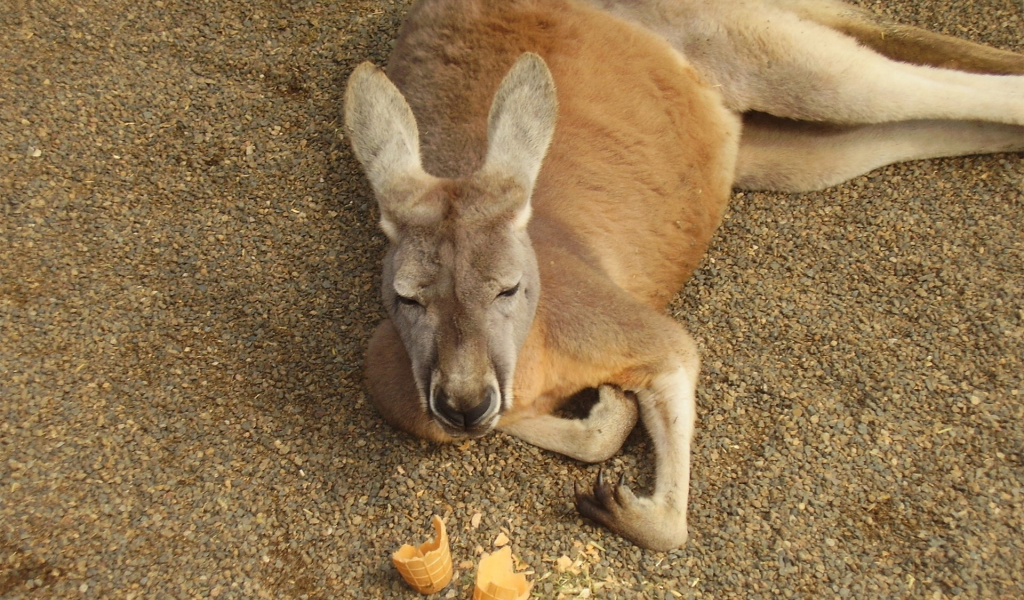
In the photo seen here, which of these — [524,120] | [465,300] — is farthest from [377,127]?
[465,300]

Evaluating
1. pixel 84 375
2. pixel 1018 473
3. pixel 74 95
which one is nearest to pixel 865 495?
pixel 1018 473

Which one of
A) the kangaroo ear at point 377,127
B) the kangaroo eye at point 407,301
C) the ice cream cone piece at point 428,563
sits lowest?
the ice cream cone piece at point 428,563

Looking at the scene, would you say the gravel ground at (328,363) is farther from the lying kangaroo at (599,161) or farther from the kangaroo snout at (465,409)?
the kangaroo snout at (465,409)

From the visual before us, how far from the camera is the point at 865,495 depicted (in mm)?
3424

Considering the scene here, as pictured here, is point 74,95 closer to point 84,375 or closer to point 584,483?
point 84,375

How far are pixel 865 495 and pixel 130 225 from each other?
3.45 meters

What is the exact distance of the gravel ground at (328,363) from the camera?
3.23m

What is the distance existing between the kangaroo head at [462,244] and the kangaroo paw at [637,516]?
0.57 m

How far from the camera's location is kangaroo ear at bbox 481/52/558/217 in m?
3.34

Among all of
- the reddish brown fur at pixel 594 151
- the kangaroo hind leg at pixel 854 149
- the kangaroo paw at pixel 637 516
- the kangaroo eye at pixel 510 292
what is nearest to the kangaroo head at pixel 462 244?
the kangaroo eye at pixel 510 292

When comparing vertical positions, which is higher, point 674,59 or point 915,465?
point 674,59

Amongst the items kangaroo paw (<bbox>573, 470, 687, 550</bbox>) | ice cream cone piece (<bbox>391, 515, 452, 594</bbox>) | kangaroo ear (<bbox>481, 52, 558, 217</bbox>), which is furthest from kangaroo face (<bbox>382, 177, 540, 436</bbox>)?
kangaroo paw (<bbox>573, 470, 687, 550</bbox>)

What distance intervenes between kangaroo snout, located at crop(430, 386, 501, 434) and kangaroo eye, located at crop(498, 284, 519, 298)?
34 centimetres

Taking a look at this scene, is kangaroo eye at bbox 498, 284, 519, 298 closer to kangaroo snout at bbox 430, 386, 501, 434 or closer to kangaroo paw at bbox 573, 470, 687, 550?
kangaroo snout at bbox 430, 386, 501, 434
